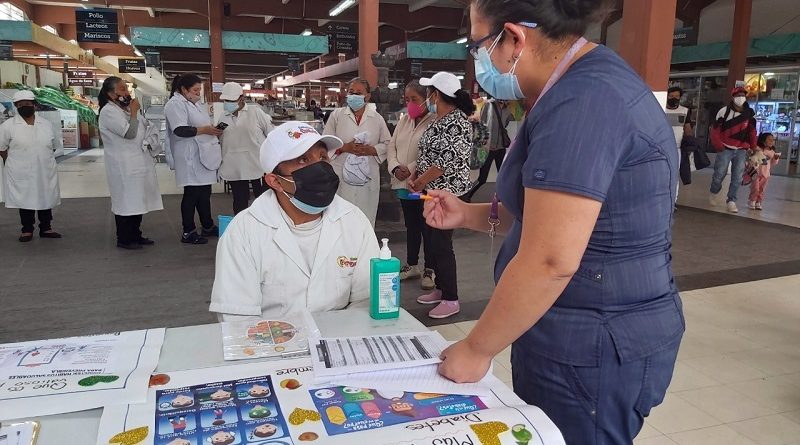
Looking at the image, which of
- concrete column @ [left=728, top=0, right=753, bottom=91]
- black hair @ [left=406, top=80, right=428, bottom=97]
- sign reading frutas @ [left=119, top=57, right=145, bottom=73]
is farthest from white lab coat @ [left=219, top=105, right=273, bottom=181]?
sign reading frutas @ [left=119, top=57, right=145, bottom=73]

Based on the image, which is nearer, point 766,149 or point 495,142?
point 495,142

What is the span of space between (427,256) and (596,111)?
3402mm

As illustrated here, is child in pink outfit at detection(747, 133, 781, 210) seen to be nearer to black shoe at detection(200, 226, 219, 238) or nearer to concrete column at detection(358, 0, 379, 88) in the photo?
concrete column at detection(358, 0, 379, 88)

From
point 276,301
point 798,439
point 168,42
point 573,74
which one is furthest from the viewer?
point 168,42

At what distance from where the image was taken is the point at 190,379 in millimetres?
1224

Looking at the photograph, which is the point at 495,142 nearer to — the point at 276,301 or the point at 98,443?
the point at 276,301

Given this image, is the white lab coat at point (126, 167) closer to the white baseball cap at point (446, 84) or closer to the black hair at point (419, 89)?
the black hair at point (419, 89)

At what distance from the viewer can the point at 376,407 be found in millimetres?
1120

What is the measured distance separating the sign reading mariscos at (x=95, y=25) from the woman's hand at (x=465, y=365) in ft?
45.0

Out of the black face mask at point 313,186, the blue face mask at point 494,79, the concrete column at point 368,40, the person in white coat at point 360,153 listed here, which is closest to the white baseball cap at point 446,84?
the person in white coat at point 360,153

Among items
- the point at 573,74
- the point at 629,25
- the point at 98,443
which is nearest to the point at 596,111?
the point at 573,74

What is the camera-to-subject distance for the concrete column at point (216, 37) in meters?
13.5

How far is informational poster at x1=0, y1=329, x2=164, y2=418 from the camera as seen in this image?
3.66 ft

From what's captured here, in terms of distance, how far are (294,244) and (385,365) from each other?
28.6 inches
